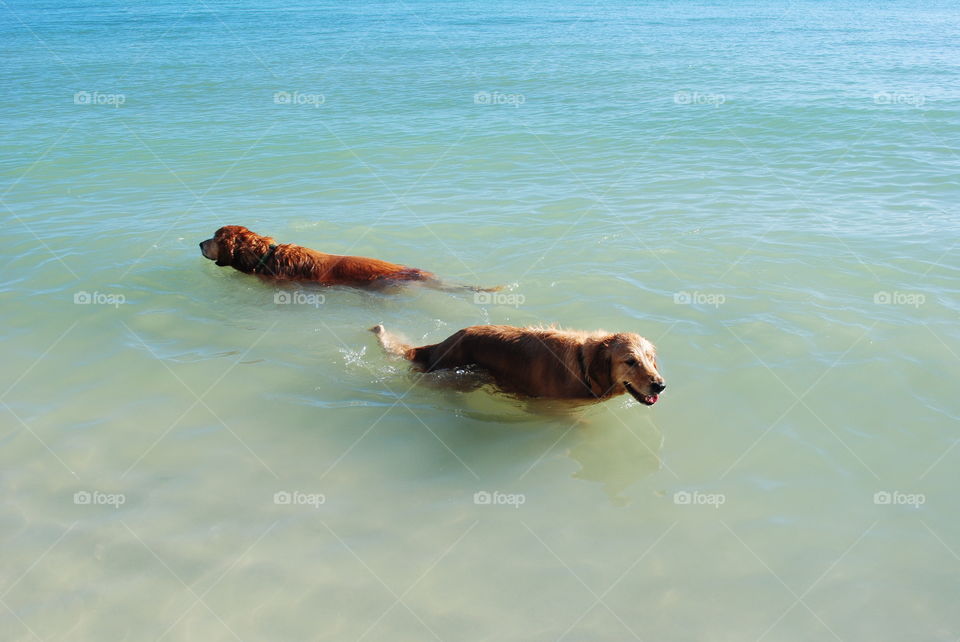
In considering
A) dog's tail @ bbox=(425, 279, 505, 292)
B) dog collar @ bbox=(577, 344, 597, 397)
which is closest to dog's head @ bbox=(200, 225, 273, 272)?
dog's tail @ bbox=(425, 279, 505, 292)

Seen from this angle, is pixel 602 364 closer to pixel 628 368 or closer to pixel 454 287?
pixel 628 368

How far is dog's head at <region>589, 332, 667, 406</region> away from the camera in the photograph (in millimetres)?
6094

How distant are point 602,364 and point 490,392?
3.86 ft

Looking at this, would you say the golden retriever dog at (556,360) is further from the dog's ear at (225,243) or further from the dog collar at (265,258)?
the dog's ear at (225,243)

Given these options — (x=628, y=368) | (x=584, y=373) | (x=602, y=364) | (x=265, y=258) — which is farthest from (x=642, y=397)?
(x=265, y=258)

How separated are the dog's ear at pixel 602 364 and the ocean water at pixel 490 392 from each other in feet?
1.46

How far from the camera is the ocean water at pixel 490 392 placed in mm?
4762

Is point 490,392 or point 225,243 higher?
point 225,243

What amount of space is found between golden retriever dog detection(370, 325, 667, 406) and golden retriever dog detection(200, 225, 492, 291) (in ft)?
6.65

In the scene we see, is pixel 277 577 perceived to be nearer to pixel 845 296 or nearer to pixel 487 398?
pixel 487 398

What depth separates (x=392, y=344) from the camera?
7.89 metres

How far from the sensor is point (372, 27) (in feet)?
123

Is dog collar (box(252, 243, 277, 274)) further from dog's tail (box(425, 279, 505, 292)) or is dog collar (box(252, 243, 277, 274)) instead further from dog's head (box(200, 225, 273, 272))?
dog's tail (box(425, 279, 505, 292))

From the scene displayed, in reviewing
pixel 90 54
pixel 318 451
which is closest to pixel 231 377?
pixel 318 451
